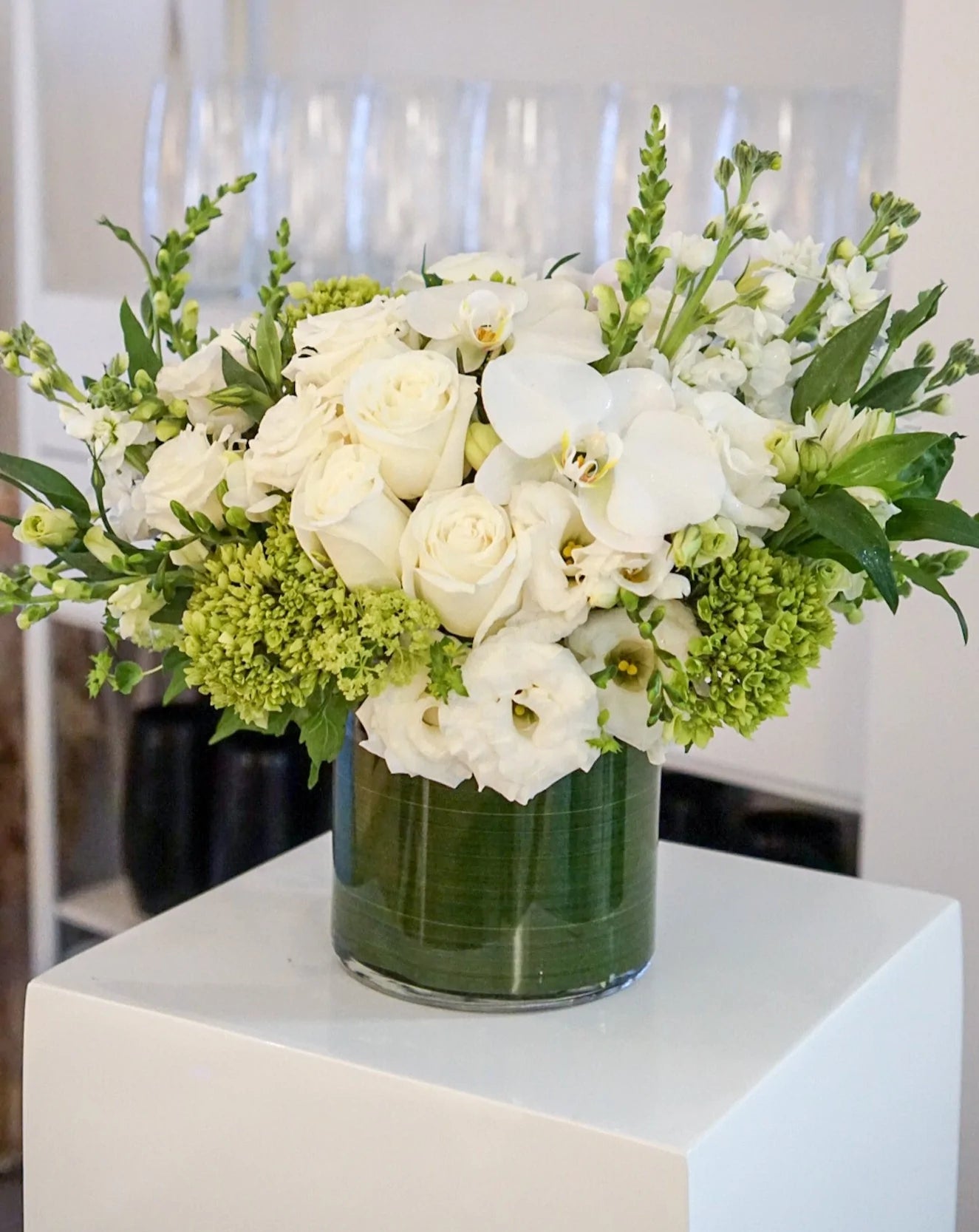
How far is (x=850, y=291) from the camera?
2.64ft

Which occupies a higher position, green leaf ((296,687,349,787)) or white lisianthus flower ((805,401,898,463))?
white lisianthus flower ((805,401,898,463))

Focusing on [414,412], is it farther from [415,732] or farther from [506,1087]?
[506,1087]

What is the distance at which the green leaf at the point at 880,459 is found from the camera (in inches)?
29.3

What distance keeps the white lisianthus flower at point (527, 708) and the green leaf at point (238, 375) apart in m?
0.19

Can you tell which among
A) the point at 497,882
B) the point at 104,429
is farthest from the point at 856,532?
the point at 104,429

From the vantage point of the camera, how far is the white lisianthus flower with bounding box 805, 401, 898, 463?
76cm

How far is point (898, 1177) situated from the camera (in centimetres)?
95

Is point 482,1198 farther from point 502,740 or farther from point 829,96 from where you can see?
point 829,96

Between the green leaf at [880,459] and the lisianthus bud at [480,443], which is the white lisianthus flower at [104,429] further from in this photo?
the green leaf at [880,459]

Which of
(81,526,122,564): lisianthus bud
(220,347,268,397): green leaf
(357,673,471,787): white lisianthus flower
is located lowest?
(357,673,471,787): white lisianthus flower

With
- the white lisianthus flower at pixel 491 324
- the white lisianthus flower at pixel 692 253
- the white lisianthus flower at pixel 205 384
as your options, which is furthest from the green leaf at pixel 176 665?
the white lisianthus flower at pixel 692 253

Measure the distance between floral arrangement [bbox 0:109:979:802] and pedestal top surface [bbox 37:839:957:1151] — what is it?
0.15 metres

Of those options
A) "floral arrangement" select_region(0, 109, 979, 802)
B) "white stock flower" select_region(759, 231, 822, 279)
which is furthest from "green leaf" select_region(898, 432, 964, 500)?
"white stock flower" select_region(759, 231, 822, 279)

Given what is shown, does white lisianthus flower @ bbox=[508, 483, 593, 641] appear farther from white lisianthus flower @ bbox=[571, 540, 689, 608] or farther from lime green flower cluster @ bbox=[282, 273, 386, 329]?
lime green flower cluster @ bbox=[282, 273, 386, 329]
